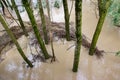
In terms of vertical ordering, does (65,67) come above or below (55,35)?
below

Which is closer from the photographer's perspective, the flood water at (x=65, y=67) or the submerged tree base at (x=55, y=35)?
the flood water at (x=65, y=67)

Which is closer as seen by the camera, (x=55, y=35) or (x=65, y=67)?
(x=65, y=67)

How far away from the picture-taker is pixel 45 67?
3553 mm

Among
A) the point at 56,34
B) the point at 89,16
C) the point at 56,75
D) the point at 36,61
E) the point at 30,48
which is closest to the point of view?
the point at 56,75

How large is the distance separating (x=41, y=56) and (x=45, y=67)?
27 centimetres

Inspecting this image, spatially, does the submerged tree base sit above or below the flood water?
above

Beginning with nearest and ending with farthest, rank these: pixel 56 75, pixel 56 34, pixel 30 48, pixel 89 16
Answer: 1. pixel 56 75
2. pixel 30 48
3. pixel 56 34
4. pixel 89 16

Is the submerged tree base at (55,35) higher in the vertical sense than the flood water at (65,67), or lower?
higher

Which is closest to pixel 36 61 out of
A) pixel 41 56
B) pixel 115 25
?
pixel 41 56

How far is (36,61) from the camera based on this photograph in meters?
3.64

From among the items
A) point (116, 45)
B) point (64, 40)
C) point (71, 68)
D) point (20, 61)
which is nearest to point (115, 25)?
point (116, 45)

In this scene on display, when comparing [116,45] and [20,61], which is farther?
[116,45]

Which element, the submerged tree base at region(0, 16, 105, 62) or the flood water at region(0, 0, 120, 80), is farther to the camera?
the submerged tree base at region(0, 16, 105, 62)

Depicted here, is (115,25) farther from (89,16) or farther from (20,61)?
(20,61)
